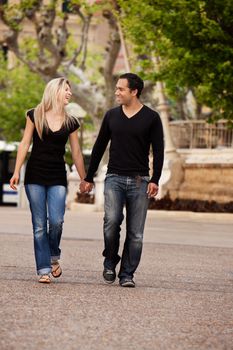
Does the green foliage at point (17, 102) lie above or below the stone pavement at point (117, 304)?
below

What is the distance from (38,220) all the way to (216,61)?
17481mm

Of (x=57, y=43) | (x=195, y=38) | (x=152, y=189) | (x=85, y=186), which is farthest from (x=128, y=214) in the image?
(x=57, y=43)

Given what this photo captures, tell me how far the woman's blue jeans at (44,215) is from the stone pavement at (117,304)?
0.84ft

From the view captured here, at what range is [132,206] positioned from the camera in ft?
34.8

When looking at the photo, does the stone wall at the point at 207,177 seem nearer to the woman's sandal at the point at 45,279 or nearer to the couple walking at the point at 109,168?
the couple walking at the point at 109,168

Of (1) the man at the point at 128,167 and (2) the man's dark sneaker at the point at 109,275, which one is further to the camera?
(2) the man's dark sneaker at the point at 109,275

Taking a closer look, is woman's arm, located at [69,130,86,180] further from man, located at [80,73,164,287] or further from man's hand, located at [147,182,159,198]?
man's hand, located at [147,182,159,198]

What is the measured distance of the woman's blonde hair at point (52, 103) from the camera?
10273 millimetres

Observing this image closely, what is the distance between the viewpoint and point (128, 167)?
10531 millimetres

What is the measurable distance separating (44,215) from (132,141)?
97 centimetres

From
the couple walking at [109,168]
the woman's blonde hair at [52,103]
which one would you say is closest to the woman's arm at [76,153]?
A: the couple walking at [109,168]

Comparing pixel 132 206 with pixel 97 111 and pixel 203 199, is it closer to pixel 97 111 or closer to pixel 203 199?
pixel 203 199

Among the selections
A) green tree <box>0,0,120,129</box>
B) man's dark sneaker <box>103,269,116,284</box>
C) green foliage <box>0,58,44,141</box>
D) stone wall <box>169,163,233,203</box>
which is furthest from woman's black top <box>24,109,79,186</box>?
green foliage <box>0,58,44,141</box>

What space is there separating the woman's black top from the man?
10.1 inches
